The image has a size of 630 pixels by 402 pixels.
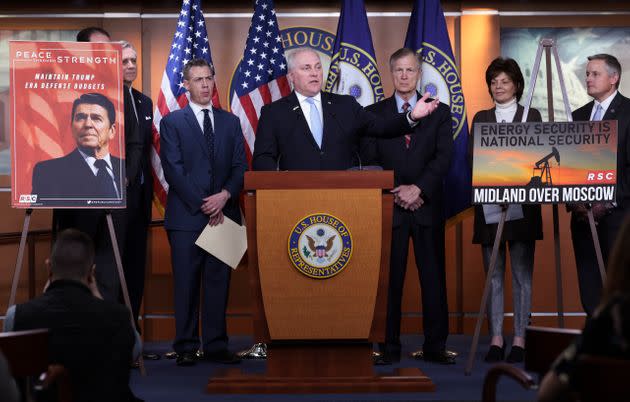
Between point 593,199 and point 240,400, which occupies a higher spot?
point 593,199

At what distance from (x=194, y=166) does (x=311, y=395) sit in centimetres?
192

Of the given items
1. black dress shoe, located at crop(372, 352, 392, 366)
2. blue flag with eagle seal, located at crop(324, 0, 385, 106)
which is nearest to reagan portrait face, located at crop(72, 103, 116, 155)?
blue flag with eagle seal, located at crop(324, 0, 385, 106)

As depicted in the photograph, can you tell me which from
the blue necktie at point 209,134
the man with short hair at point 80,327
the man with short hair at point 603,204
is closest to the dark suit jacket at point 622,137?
the man with short hair at point 603,204

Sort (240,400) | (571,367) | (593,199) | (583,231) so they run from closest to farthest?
1. (571,367)
2. (240,400)
3. (593,199)
4. (583,231)

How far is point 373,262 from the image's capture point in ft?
17.0

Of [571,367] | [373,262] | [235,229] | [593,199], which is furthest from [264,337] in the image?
[571,367]

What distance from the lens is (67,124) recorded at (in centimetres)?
589

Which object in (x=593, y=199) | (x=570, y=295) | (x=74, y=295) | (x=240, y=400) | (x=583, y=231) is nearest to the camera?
(x=74, y=295)

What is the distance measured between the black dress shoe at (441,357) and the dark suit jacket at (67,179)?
2199 millimetres

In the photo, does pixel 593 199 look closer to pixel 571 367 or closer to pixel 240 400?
pixel 240 400

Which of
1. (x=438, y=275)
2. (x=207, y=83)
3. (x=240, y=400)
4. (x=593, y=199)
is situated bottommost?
(x=240, y=400)

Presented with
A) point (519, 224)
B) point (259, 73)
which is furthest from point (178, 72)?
point (519, 224)

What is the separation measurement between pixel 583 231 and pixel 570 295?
1893 mm

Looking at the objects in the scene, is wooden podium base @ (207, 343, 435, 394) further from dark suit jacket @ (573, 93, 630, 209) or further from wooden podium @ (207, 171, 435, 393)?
dark suit jacket @ (573, 93, 630, 209)
